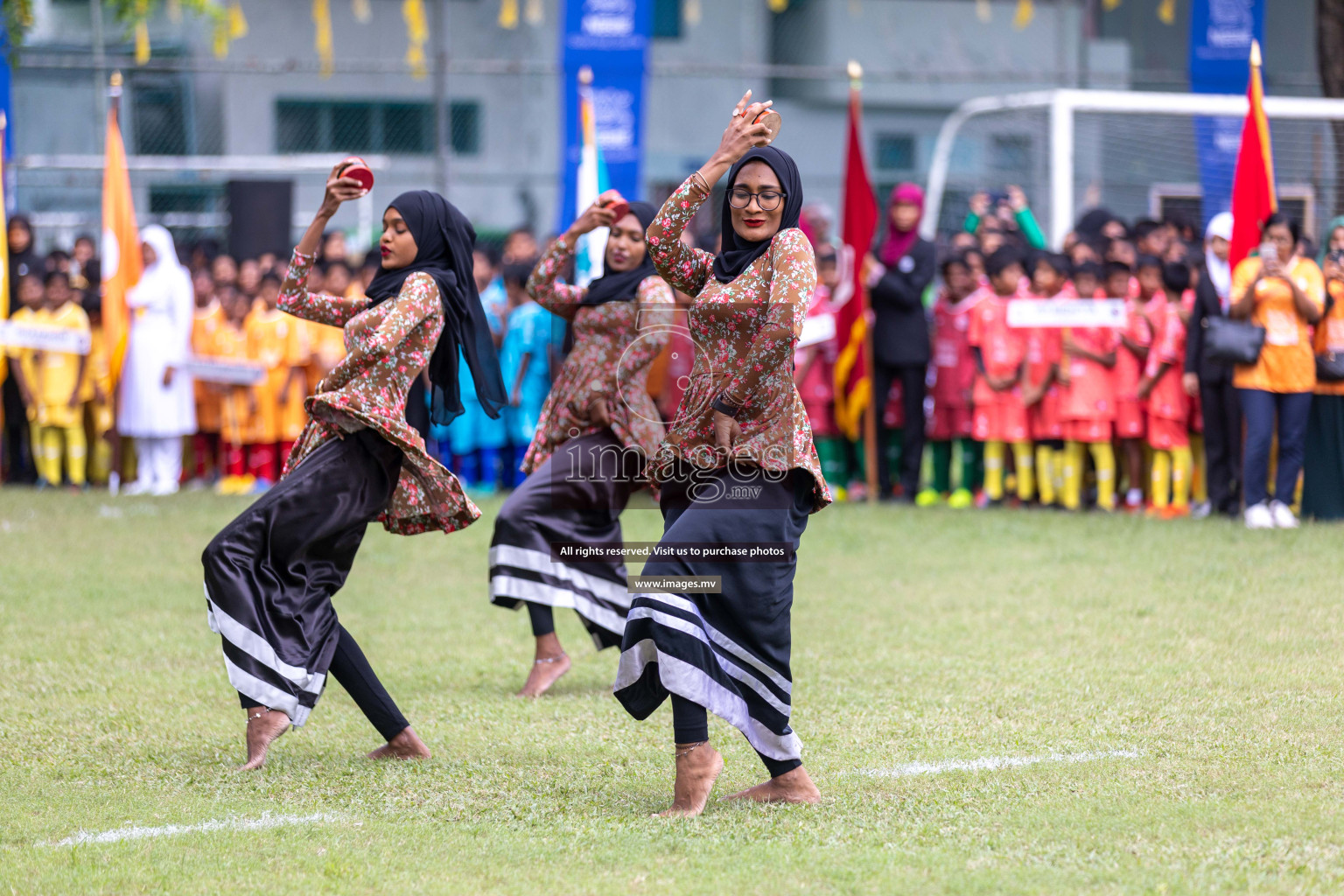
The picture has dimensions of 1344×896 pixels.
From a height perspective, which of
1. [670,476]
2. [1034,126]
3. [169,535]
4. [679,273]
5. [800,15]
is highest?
[800,15]

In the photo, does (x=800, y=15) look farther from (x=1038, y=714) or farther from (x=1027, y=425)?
(x=1038, y=714)

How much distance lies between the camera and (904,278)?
1219cm

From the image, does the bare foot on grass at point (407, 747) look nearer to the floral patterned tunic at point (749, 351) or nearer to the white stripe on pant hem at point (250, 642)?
the white stripe on pant hem at point (250, 642)

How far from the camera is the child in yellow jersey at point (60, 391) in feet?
43.2

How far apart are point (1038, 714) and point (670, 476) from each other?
6.09 ft

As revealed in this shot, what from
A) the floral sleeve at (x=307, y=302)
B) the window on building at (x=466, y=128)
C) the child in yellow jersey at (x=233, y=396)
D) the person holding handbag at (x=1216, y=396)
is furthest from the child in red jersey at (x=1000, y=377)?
the window on building at (x=466, y=128)

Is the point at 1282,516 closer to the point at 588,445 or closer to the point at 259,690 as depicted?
the point at 588,445

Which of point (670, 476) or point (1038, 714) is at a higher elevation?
point (670, 476)

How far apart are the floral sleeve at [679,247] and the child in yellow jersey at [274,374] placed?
28.4ft

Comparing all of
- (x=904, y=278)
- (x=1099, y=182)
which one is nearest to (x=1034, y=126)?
(x=1099, y=182)

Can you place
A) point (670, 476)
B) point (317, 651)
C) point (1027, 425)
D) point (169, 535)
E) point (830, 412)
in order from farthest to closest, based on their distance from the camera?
point (830, 412) → point (1027, 425) → point (169, 535) → point (317, 651) → point (670, 476)

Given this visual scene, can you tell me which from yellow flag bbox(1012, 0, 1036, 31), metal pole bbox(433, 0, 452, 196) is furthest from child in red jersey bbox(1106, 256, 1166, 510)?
yellow flag bbox(1012, 0, 1036, 31)

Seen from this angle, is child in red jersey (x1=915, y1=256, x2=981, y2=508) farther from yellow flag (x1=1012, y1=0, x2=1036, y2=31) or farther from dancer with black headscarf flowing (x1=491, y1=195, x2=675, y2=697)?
yellow flag (x1=1012, y1=0, x2=1036, y2=31)

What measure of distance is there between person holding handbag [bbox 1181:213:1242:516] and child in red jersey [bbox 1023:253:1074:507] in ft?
3.24
